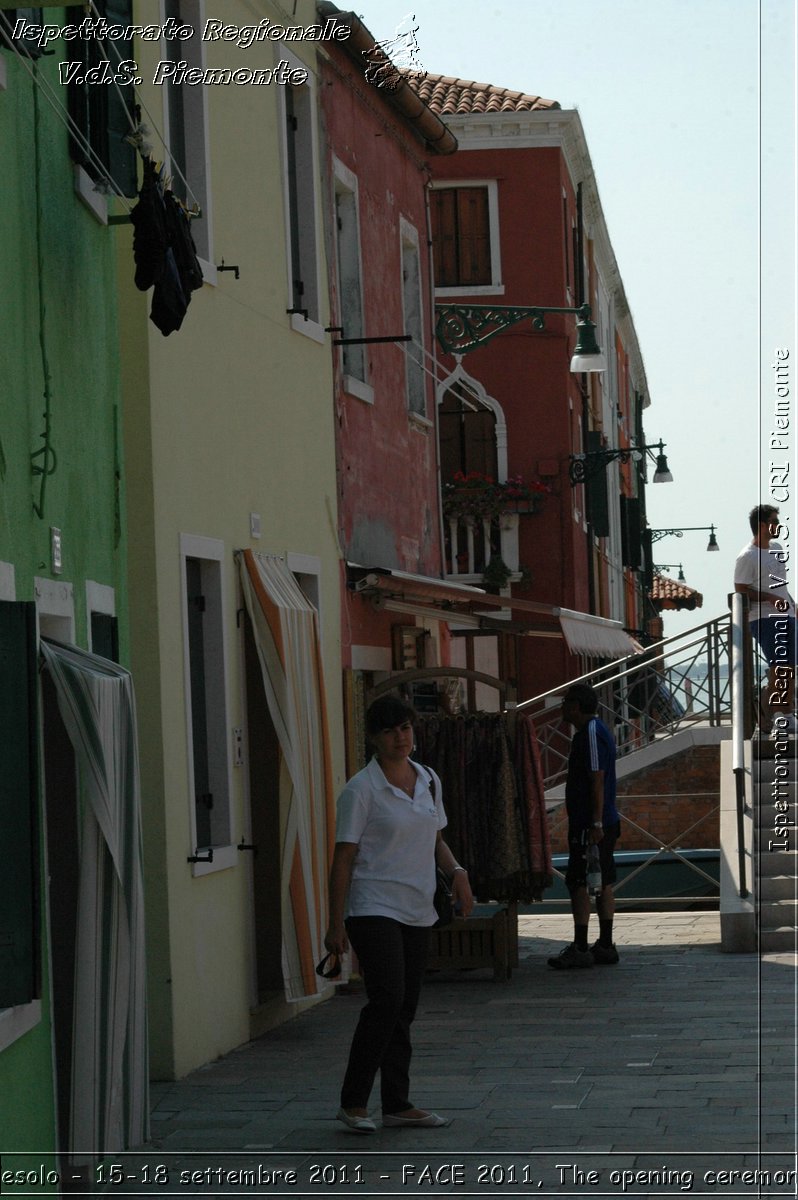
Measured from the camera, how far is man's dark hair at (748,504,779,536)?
15.5m

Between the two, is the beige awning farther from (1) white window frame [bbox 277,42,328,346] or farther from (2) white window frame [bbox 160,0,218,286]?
(2) white window frame [bbox 160,0,218,286]

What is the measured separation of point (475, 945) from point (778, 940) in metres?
2.39

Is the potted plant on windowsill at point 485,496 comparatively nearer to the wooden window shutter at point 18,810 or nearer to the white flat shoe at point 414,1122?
the white flat shoe at point 414,1122

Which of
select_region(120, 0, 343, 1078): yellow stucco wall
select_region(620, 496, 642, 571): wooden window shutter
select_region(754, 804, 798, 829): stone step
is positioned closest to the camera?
select_region(120, 0, 343, 1078): yellow stucco wall

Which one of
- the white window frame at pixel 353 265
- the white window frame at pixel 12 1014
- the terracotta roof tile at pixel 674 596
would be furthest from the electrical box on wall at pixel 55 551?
the terracotta roof tile at pixel 674 596

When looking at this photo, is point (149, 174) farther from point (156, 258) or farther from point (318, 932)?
point (318, 932)

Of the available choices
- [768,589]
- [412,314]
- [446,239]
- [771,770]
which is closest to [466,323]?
[412,314]

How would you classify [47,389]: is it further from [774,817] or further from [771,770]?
[771,770]

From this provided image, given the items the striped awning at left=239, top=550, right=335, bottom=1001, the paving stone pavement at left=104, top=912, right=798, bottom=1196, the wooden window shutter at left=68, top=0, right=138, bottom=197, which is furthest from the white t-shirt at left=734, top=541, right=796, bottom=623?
the wooden window shutter at left=68, top=0, right=138, bottom=197

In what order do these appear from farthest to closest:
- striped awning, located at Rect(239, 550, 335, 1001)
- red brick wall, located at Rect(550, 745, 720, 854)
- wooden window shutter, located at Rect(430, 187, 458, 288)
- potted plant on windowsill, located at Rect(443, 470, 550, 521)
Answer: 1. wooden window shutter, located at Rect(430, 187, 458, 288)
2. potted plant on windowsill, located at Rect(443, 470, 550, 521)
3. red brick wall, located at Rect(550, 745, 720, 854)
4. striped awning, located at Rect(239, 550, 335, 1001)

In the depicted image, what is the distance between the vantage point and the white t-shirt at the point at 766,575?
15.4 m

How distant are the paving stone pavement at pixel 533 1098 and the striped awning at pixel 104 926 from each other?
1.32 feet

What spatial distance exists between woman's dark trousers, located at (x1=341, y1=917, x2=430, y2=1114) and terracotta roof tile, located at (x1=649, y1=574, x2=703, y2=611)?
54930 millimetres

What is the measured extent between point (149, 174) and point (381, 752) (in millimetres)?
2896
